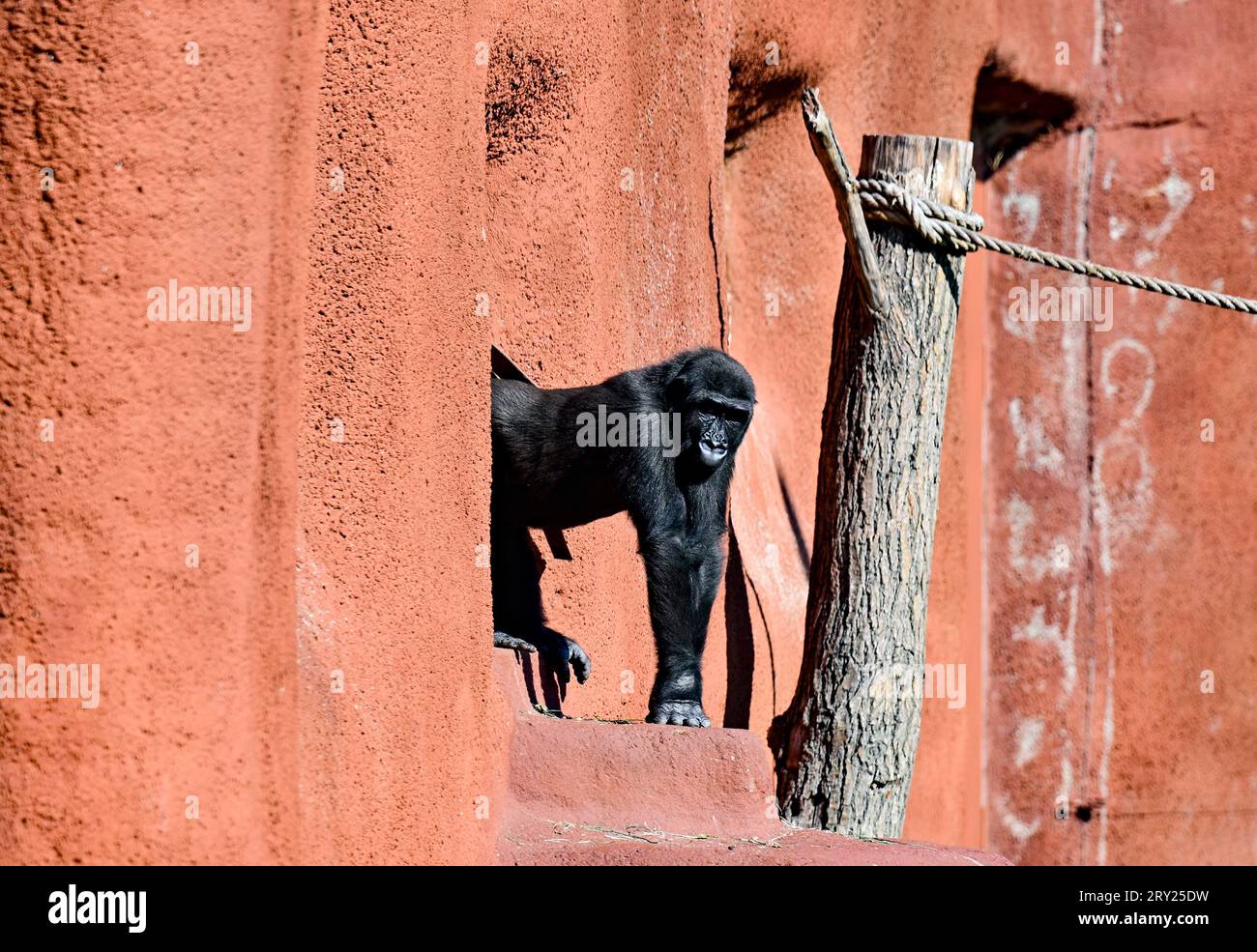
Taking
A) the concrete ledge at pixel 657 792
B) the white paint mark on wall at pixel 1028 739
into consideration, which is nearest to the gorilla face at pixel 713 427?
the concrete ledge at pixel 657 792

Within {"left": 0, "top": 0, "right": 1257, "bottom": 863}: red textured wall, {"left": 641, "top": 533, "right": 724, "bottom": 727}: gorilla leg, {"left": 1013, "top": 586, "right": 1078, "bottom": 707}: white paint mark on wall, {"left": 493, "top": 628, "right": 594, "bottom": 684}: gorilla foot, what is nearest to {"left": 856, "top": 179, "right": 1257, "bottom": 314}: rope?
{"left": 641, "top": 533, "right": 724, "bottom": 727}: gorilla leg

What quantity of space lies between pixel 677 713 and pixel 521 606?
62 centimetres

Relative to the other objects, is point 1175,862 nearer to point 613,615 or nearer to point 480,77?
point 613,615

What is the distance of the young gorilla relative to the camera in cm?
470

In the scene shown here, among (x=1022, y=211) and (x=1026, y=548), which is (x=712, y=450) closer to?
(x=1026, y=548)

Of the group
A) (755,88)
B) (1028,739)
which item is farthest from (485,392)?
(1028,739)

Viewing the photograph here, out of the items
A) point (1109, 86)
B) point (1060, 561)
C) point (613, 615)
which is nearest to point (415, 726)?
point (613, 615)

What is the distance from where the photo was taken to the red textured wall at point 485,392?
6.72 feet

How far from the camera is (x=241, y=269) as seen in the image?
2178 millimetres

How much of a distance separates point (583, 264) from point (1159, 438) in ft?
11.8

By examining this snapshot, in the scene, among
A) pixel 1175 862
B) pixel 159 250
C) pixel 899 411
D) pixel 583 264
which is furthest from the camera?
pixel 1175 862

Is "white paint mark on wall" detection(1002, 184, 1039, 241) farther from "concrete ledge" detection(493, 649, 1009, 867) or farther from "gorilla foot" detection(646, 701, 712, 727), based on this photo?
"concrete ledge" detection(493, 649, 1009, 867)

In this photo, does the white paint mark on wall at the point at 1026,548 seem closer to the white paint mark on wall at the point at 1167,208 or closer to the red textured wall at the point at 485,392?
the red textured wall at the point at 485,392

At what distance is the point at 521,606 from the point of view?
4844 millimetres
